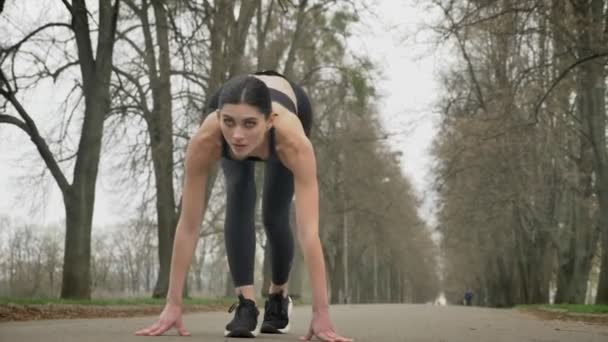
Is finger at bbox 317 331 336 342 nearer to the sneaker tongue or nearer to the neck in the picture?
the sneaker tongue

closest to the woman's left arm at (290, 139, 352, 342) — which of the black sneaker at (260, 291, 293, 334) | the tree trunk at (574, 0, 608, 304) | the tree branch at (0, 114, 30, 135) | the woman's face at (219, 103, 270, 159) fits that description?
the woman's face at (219, 103, 270, 159)

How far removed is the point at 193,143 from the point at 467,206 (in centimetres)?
2557

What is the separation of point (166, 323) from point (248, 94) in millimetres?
1498

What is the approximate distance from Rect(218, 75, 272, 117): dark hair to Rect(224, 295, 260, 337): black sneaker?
1.29m

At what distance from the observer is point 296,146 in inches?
182

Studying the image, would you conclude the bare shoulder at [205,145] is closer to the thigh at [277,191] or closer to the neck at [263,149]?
the neck at [263,149]

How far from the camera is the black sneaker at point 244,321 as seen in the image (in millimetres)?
4766

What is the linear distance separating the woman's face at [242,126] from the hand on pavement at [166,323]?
3.62 ft

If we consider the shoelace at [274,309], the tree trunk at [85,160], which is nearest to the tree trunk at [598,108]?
the tree trunk at [85,160]

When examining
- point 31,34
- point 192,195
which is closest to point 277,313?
point 192,195

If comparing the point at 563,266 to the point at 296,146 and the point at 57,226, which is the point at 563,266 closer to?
the point at 296,146

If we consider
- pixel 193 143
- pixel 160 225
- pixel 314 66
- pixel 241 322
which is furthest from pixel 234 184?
pixel 314 66

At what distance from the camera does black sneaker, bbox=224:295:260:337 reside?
15.6 ft

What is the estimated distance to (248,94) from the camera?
4.43 meters
